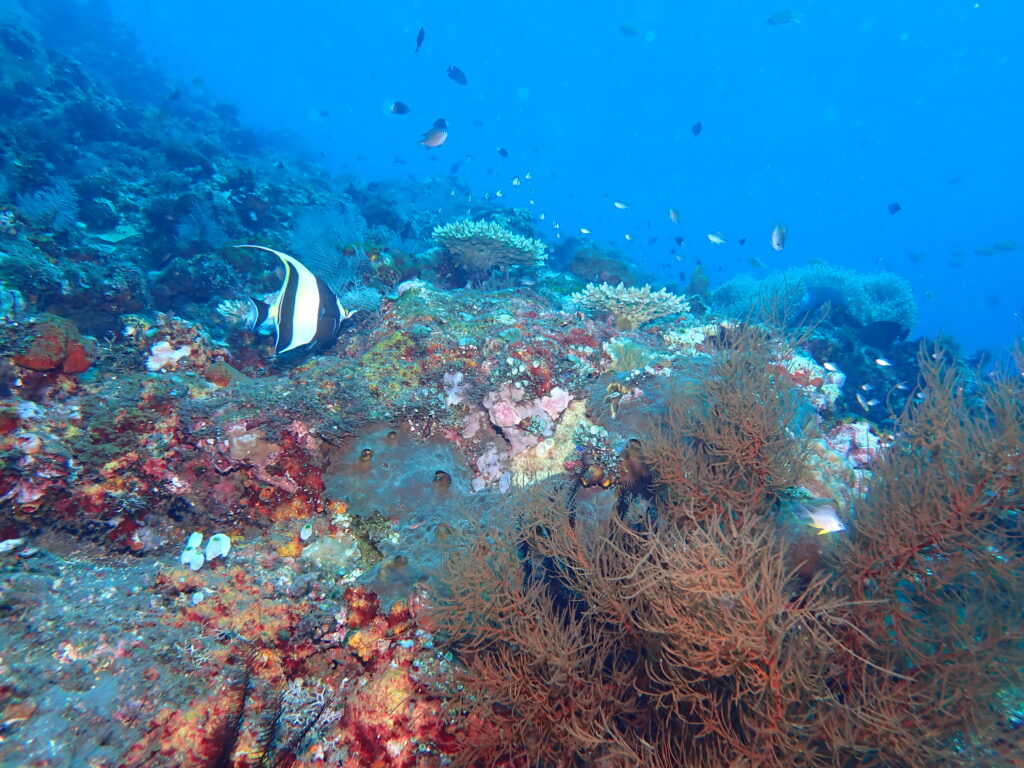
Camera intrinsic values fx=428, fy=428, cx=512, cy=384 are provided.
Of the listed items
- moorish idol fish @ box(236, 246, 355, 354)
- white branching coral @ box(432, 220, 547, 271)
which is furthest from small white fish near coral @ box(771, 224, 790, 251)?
moorish idol fish @ box(236, 246, 355, 354)

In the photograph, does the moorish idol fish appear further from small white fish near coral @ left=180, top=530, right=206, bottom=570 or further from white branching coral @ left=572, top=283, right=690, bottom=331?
white branching coral @ left=572, top=283, right=690, bottom=331

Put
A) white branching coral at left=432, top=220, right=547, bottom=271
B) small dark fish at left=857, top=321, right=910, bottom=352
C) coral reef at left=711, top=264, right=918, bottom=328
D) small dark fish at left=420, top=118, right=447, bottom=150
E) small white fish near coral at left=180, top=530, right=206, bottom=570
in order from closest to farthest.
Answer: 1. small white fish near coral at left=180, top=530, right=206, bottom=570
2. white branching coral at left=432, top=220, right=547, bottom=271
3. small dark fish at left=857, top=321, right=910, bottom=352
4. coral reef at left=711, top=264, right=918, bottom=328
5. small dark fish at left=420, top=118, right=447, bottom=150

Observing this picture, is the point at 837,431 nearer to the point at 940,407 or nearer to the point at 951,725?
the point at 940,407

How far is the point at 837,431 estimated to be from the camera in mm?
5105

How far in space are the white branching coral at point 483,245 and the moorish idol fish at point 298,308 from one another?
4.69m

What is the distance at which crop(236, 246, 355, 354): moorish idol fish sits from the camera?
3.27m

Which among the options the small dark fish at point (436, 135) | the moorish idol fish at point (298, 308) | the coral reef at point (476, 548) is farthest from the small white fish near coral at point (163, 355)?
the small dark fish at point (436, 135)

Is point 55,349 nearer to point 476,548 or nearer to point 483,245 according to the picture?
point 476,548

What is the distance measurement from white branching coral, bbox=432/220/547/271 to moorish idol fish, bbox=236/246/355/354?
4.69 metres

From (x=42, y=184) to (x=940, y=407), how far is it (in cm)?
1517

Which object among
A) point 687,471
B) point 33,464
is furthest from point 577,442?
point 33,464

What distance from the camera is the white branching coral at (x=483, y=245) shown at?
7742 mm

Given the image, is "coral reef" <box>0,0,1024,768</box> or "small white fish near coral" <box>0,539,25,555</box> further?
"small white fish near coral" <box>0,539,25,555</box>

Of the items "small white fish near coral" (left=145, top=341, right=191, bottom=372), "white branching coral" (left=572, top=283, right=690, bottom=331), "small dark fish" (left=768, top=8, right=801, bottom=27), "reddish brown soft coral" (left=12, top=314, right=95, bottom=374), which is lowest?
"reddish brown soft coral" (left=12, top=314, right=95, bottom=374)
